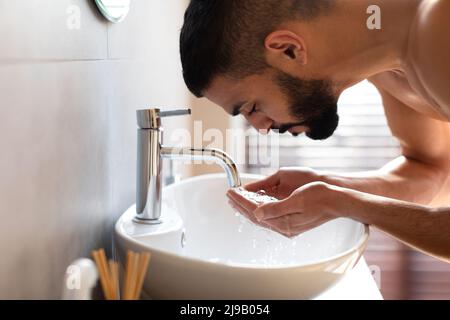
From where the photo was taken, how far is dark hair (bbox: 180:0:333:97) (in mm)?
889

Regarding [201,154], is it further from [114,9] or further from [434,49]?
[434,49]

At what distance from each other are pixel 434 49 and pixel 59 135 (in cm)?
60

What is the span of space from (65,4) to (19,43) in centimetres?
15

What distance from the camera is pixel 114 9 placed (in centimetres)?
88

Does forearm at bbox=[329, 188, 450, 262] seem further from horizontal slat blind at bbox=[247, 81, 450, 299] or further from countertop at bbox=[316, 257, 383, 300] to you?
horizontal slat blind at bbox=[247, 81, 450, 299]

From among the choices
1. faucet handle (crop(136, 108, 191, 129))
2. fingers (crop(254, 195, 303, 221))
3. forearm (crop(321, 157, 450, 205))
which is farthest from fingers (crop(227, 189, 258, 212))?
forearm (crop(321, 157, 450, 205))

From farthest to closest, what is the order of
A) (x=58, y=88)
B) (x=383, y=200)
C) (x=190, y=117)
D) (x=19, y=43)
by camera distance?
1. (x=190, y=117)
2. (x=383, y=200)
3. (x=58, y=88)
4. (x=19, y=43)

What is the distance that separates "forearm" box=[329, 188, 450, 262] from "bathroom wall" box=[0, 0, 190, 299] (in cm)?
38

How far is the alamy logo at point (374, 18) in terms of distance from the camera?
0.93 meters

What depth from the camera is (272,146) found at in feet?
6.20

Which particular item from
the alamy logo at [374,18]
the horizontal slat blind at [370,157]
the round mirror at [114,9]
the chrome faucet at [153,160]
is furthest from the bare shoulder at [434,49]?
the horizontal slat blind at [370,157]

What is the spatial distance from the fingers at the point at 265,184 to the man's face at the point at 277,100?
0.10 meters
